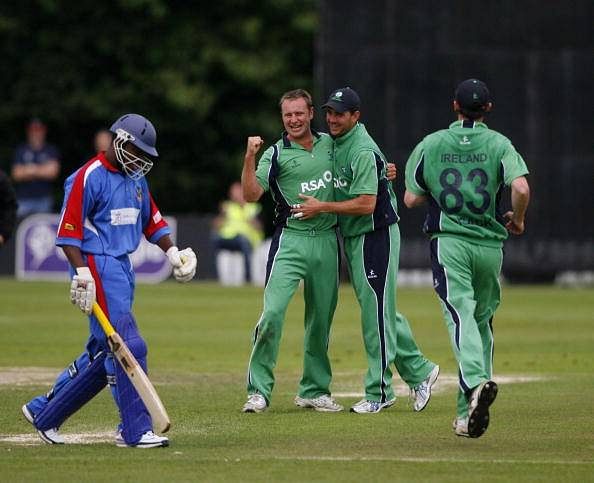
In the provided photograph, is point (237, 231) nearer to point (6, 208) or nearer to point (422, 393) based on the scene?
point (6, 208)

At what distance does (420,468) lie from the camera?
8266mm

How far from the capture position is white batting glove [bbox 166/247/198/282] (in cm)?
941

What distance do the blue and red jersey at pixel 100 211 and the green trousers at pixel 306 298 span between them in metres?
1.99

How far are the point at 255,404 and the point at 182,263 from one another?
1744mm

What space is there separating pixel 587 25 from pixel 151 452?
61.0 feet

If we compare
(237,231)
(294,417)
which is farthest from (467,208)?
(237,231)

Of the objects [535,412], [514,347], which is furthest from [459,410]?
[514,347]

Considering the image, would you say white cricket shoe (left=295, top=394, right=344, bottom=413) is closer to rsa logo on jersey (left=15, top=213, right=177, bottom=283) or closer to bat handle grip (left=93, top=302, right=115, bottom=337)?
bat handle grip (left=93, top=302, right=115, bottom=337)

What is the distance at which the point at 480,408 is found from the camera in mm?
8938

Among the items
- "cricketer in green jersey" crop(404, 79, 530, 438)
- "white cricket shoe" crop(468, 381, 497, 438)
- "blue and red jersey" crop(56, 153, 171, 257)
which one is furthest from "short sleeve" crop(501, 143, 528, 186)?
"blue and red jersey" crop(56, 153, 171, 257)

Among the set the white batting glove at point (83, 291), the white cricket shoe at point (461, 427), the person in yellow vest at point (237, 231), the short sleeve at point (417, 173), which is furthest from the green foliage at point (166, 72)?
the white batting glove at point (83, 291)

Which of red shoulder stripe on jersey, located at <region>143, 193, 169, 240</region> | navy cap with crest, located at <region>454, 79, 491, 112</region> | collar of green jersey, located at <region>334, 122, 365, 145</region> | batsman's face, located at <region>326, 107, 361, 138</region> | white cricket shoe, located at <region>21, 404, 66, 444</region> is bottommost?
white cricket shoe, located at <region>21, 404, 66, 444</region>

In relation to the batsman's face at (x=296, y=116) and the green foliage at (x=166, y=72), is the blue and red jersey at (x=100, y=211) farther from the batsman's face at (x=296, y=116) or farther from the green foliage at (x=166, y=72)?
the green foliage at (x=166, y=72)

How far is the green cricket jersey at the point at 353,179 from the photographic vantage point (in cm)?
1090
